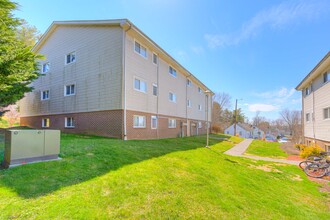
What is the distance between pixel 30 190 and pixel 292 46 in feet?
62.9

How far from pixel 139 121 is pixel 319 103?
46.3ft

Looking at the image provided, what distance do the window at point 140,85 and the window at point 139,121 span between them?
2129mm

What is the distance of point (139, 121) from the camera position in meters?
13.8

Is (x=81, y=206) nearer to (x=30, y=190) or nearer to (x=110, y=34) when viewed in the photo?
(x=30, y=190)

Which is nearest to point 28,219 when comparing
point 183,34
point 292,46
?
point 183,34

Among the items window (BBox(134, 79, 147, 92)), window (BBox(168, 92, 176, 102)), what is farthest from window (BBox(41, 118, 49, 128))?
window (BBox(168, 92, 176, 102))

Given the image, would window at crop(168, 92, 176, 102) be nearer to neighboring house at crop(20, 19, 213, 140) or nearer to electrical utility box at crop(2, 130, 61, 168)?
neighboring house at crop(20, 19, 213, 140)

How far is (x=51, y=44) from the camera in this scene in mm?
17312

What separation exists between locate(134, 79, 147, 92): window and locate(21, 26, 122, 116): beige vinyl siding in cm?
157

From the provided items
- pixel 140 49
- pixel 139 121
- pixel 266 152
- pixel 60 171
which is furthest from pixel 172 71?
pixel 60 171

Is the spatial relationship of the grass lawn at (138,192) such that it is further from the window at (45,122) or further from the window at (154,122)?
the window at (45,122)

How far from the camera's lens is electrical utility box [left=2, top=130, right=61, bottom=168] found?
467 cm


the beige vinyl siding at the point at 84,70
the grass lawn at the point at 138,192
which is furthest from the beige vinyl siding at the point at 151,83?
the grass lawn at the point at 138,192

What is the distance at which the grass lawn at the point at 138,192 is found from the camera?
3.38 m
